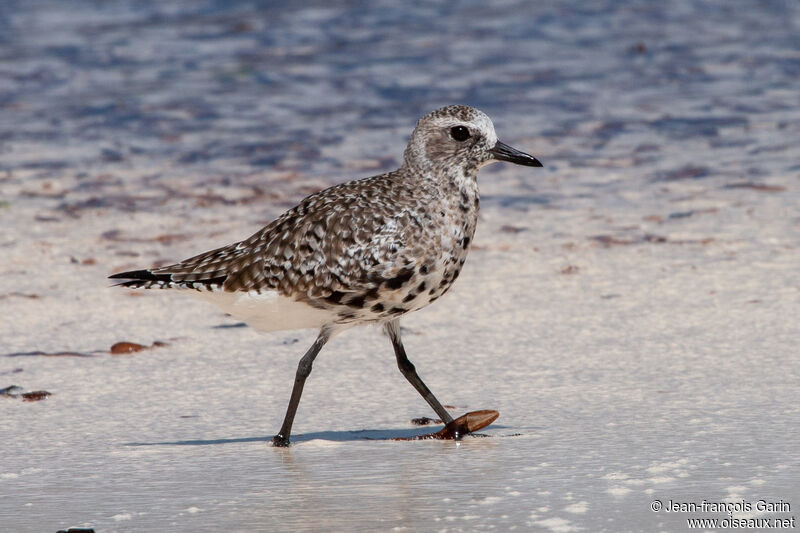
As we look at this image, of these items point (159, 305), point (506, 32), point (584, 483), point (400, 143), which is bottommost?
point (584, 483)

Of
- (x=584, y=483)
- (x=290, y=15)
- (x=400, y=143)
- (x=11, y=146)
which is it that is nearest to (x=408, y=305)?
(x=584, y=483)

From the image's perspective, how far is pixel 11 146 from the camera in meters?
12.8

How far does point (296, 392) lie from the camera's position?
235 inches

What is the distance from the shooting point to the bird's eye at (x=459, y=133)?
243 inches

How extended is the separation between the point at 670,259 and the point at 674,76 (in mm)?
6672

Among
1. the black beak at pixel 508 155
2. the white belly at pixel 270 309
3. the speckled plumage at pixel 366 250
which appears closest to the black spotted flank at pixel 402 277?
the speckled plumage at pixel 366 250

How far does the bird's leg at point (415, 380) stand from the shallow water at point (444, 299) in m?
0.11

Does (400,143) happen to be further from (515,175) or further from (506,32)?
(506,32)

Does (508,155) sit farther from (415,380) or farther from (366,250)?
(415,380)

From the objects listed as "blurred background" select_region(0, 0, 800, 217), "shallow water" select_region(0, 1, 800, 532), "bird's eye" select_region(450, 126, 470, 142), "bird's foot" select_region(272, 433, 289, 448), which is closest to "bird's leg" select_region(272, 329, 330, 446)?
"bird's foot" select_region(272, 433, 289, 448)

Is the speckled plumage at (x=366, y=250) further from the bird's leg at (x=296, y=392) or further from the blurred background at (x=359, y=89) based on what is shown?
the blurred background at (x=359, y=89)

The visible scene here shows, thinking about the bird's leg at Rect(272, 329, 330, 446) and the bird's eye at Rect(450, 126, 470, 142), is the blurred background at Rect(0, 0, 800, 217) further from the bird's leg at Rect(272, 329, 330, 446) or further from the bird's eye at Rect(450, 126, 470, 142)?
the bird's leg at Rect(272, 329, 330, 446)

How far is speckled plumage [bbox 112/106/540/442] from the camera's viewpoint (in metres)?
5.79

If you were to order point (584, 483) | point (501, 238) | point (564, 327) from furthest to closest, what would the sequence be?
1. point (501, 238)
2. point (564, 327)
3. point (584, 483)
